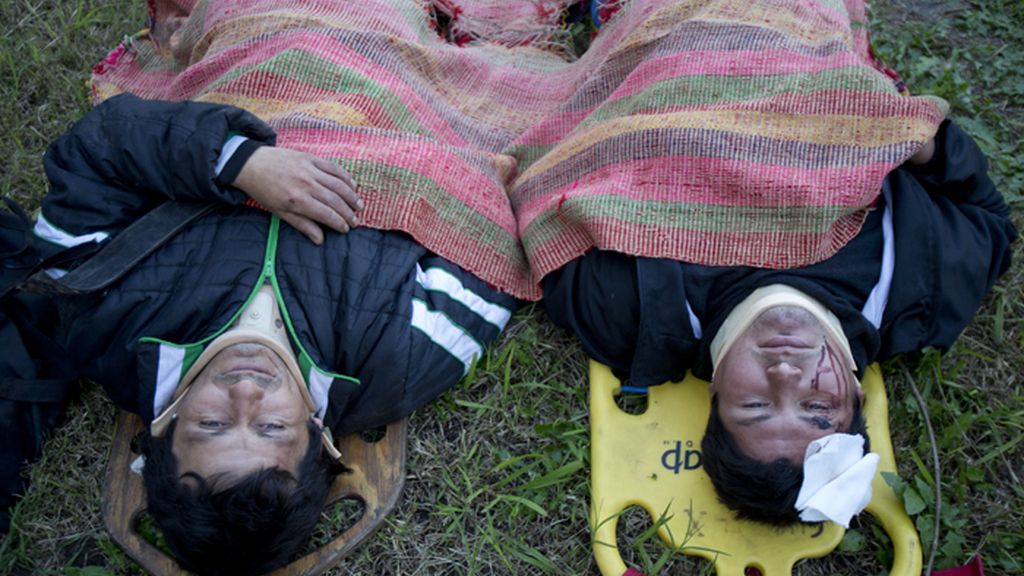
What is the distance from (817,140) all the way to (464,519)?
149 cm

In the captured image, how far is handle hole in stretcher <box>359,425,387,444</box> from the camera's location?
2.55m

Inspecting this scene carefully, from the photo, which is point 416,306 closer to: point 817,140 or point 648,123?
point 648,123

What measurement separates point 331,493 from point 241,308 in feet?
2.01

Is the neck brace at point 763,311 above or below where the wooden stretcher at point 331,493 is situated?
above

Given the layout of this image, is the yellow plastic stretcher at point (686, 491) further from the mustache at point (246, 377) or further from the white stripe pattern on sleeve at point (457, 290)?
the mustache at point (246, 377)

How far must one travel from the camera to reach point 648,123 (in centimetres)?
256

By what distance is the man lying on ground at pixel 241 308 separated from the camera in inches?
83.9

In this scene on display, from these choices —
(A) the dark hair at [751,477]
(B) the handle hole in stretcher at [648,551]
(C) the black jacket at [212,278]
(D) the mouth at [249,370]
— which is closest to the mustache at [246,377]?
(D) the mouth at [249,370]

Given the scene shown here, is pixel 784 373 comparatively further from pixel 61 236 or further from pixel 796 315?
pixel 61 236

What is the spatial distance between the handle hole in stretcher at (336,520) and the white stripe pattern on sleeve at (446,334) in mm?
502

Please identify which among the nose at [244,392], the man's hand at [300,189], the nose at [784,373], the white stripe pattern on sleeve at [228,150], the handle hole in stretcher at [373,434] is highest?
the white stripe pattern on sleeve at [228,150]

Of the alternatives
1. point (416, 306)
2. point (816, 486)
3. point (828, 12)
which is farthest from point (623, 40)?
point (816, 486)

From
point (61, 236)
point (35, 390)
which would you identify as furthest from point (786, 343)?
point (35, 390)

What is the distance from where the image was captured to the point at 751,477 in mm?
2180
